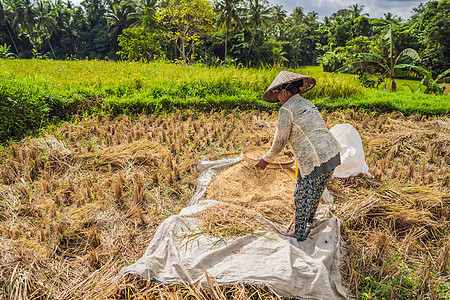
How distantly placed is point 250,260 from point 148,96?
14.9ft

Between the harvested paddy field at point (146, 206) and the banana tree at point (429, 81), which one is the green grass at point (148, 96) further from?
the banana tree at point (429, 81)

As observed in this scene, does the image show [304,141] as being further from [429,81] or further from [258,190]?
[429,81]

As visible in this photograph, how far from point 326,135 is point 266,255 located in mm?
990

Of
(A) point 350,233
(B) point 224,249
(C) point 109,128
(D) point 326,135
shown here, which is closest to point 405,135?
(A) point 350,233

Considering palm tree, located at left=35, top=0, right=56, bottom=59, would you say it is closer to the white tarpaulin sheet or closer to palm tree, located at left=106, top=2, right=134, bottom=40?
palm tree, located at left=106, top=2, right=134, bottom=40

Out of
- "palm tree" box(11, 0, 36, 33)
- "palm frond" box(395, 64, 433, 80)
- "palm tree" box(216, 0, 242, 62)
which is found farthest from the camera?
"palm tree" box(11, 0, 36, 33)

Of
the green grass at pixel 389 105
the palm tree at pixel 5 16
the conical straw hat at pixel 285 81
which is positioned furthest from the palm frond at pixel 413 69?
the palm tree at pixel 5 16

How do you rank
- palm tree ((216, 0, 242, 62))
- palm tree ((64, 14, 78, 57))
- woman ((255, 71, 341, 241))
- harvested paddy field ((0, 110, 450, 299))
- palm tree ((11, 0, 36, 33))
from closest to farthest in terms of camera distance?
harvested paddy field ((0, 110, 450, 299)) → woman ((255, 71, 341, 241)) → palm tree ((216, 0, 242, 62)) → palm tree ((11, 0, 36, 33)) → palm tree ((64, 14, 78, 57))

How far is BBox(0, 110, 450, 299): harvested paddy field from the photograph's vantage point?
189cm

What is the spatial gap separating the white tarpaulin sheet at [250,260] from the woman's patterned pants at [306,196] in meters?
0.13

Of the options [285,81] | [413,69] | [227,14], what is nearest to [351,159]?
[285,81]

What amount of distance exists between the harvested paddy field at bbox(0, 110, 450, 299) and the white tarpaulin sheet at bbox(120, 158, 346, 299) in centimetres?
9

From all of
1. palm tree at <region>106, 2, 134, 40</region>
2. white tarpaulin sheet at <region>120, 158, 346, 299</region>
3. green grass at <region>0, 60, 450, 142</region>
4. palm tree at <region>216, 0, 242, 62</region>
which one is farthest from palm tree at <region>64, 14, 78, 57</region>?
white tarpaulin sheet at <region>120, 158, 346, 299</region>

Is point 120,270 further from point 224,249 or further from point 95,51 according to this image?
point 95,51
